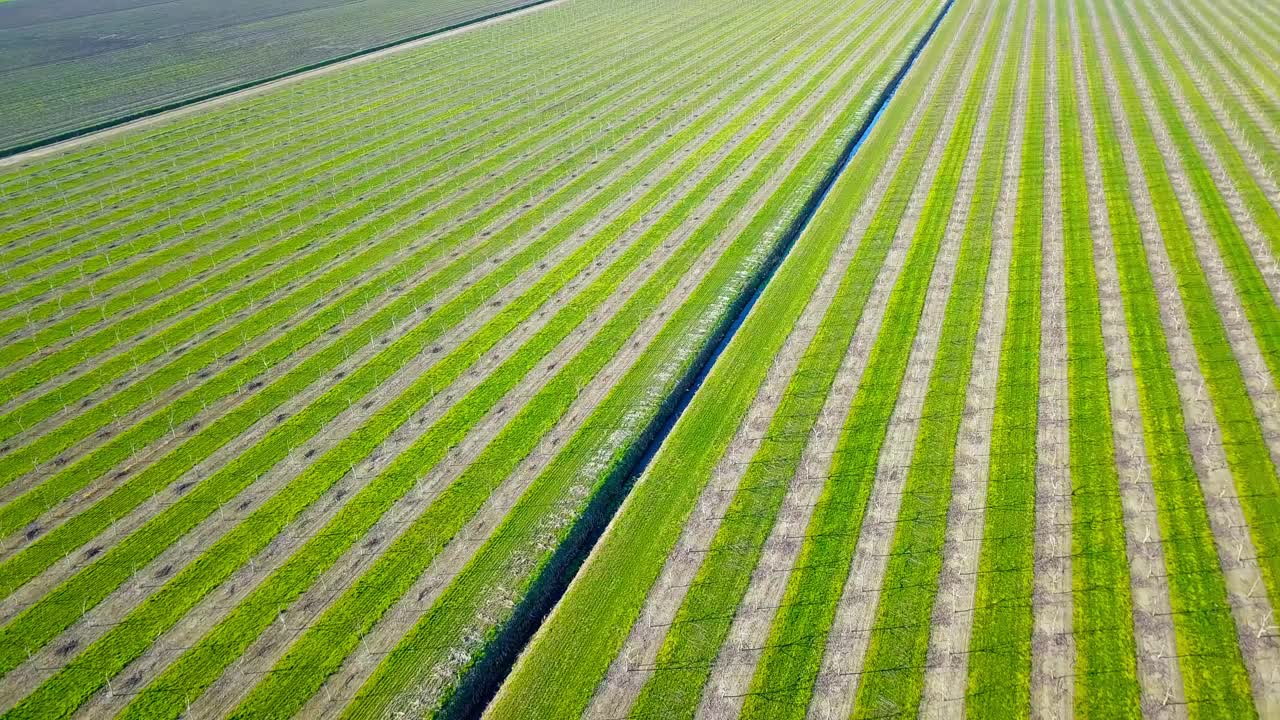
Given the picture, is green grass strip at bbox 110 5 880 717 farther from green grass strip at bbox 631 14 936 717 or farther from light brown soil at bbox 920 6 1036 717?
light brown soil at bbox 920 6 1036 717

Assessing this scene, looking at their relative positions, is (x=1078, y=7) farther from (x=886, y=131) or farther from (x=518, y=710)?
(x=518, y=710)

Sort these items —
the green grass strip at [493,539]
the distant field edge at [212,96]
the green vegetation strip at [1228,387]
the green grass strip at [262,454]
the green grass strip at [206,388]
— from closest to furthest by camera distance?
the green grass strip at [493,539] → the green vegetation strip at [1228,387] → the green grass strip at [262,454] → the green grass strip at [206,388] → the distant field edge at [212,96]

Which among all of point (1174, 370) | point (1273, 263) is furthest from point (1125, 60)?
point (1174, 370)

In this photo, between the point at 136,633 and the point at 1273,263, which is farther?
the point at 1273,263

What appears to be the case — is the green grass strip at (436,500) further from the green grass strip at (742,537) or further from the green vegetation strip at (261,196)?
the green vegetation strip at (261,196)

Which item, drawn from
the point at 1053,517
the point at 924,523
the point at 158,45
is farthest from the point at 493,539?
the point at 158,45

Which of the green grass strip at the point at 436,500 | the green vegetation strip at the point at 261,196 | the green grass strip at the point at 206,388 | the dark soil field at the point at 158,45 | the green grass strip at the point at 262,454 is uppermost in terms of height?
the dark soil field at the point at 158,45

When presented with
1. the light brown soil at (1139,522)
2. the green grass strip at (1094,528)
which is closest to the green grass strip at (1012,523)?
the green grass strip at (1094,528)
